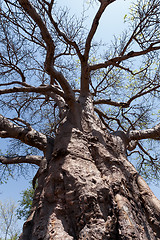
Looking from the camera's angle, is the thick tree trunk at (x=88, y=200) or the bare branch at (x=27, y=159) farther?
the bare branch at (x=27, y=159)

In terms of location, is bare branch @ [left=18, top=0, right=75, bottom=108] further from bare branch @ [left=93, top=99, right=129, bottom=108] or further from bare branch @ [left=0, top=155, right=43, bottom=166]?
bare branch @ [left=93, top=99, right=129, bottom=108]

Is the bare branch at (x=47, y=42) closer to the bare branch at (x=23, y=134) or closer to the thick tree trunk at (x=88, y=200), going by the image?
the bare branch at (x=23, y=134)

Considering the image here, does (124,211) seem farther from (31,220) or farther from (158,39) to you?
(158,39)

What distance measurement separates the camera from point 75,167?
1897 mm

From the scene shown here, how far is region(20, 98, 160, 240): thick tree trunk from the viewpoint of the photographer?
1.40m

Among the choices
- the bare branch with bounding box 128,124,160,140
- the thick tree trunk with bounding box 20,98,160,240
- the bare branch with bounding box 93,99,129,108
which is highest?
the bare branch with bounding box 93,99,129,108

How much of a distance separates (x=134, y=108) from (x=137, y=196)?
11.7ft

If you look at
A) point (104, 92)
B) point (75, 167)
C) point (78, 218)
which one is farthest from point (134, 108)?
point (78, 218)

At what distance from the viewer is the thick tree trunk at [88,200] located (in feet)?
4.60

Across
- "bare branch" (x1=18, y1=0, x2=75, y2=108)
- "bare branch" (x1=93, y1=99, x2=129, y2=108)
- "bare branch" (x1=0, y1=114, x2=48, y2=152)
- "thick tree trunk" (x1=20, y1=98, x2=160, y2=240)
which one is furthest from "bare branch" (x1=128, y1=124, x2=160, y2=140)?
"bare branch" (x1=0, y1=114, x2=48, y2=152)

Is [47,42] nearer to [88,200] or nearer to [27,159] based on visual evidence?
[27,159]

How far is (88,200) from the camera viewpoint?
1.53 m

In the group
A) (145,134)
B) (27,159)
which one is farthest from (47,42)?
(145,134)

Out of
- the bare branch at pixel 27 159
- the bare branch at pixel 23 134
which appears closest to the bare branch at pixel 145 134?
the bare branch at pixel 23 134
